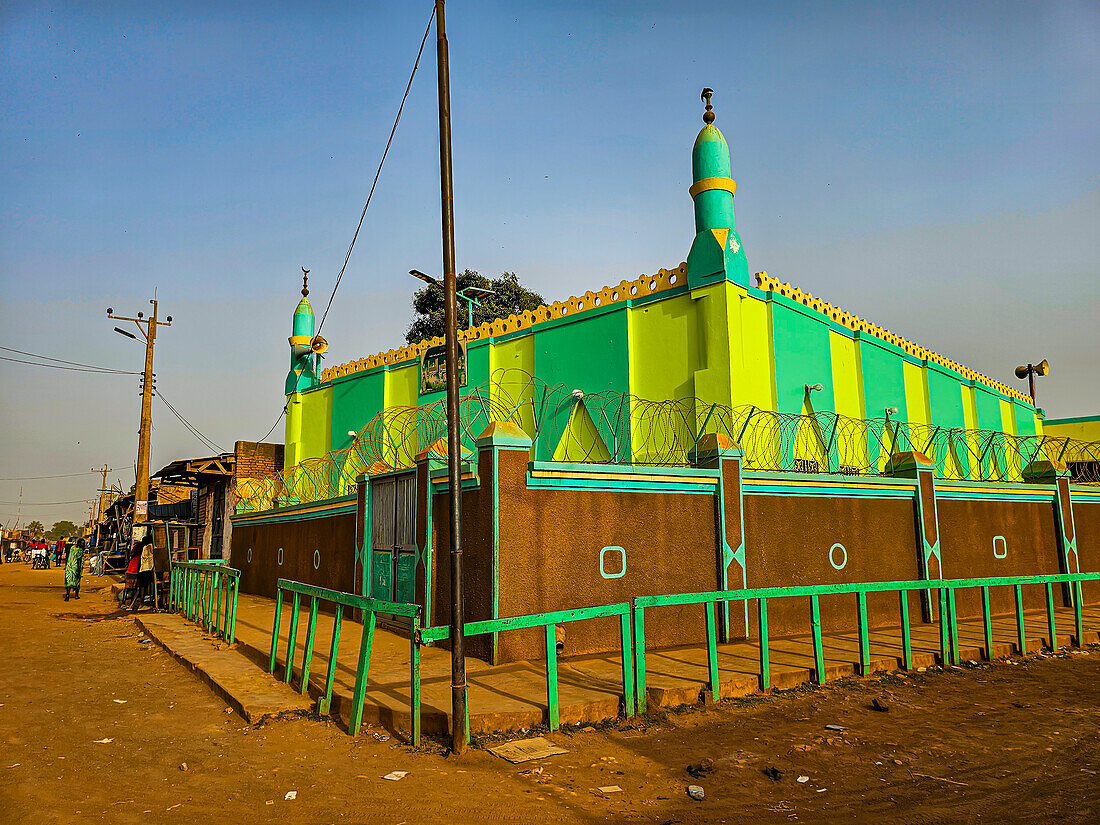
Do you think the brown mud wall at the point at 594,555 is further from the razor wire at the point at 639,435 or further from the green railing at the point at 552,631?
the green railing at the point at 552,631

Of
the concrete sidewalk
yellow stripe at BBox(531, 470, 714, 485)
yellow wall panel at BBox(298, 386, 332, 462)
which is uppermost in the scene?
yellow wall panel at BBox(298, 386, 332, 462)

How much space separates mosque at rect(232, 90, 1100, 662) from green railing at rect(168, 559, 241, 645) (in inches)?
79.1

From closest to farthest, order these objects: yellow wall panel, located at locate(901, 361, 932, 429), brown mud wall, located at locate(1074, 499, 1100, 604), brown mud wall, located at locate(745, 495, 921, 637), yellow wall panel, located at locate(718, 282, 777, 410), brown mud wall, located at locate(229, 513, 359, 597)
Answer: brown mud wall, located at locate(745, 495, 921, 637)
yellow wall panel, located at locate(718, 282, 777, 410)
brown mud wall, located at locate(229, 513, 359, 597)
brown mud wall, located at locate(1074, 499, 1100, 604)
yellow wall panel, located at locate(901, 361, 932, 429)

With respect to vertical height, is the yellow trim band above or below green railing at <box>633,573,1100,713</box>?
above

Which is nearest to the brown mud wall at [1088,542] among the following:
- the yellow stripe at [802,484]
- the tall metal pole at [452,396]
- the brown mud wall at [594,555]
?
the yellow stripe at [802,484]

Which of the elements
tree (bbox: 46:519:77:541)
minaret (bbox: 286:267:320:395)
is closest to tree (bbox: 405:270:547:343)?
minaret (bbox: 286:267:320:395)

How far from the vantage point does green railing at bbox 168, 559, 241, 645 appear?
11.4 m

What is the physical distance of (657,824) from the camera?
14.7 feet

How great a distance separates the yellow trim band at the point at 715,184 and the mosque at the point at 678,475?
4 cm

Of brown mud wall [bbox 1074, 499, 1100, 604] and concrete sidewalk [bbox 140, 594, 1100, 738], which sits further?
brown mud wall [bbox 1074, 499, 1100, 604]

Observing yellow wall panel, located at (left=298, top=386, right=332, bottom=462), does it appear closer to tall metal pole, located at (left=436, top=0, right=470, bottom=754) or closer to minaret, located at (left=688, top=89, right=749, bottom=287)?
minaret, located at (left=688, top=89, right=749, bottom=287)

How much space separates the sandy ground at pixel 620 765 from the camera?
4.70 metres

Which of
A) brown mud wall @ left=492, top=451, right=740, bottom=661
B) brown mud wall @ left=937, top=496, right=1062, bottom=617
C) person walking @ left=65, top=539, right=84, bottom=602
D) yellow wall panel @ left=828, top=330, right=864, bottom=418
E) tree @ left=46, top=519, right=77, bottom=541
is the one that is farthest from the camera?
tree @ left=46, top=519, right=77, bottom=541

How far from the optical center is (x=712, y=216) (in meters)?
13.6
